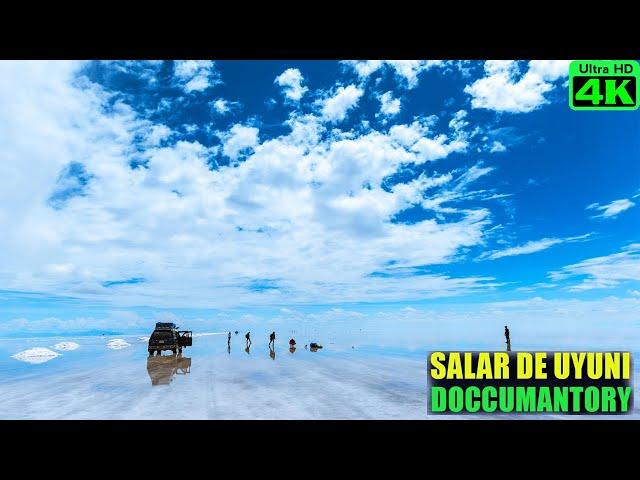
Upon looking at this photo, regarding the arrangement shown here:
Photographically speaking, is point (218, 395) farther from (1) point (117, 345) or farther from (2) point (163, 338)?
(1) point (117, 345)

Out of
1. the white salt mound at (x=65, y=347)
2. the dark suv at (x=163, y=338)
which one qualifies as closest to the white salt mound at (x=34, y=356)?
the white salt mound at (x=65, y=347)

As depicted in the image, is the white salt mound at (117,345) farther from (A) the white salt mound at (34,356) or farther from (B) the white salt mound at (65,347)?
(A) the white salt mound at (34,356)

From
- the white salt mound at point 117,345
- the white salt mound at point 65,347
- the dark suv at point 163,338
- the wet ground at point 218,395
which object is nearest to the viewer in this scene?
the wet ground at point 218,395

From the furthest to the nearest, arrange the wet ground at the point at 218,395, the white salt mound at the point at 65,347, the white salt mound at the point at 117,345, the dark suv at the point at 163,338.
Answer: the white salt mound at the point at 117,345 < the white salt mound at the point at 65,347 < the dark suv at the point at 163,338 < the wet ground at the point at 218,395

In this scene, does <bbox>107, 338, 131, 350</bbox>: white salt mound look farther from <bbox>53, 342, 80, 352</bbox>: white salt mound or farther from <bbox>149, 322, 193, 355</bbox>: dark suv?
<bbox>149, 322, 193, 355</bbox>: dark suv

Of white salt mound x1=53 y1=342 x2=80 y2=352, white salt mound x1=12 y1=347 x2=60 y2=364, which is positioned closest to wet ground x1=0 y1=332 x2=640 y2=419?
white salt mound x1=12 y1=347 x2=60 y2=364

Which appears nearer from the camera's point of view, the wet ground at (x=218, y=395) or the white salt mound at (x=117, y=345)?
the wet ground at (x=218, y=395)

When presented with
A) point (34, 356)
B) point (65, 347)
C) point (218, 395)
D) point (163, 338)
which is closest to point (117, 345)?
point (65, 347)
